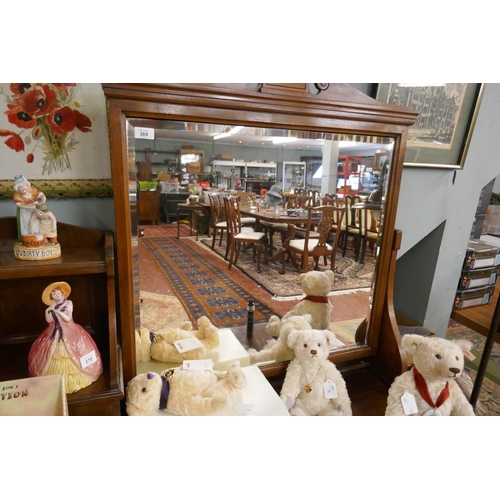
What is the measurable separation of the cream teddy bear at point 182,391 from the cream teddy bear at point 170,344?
0.08 meters

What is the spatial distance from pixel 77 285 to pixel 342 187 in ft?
3.09

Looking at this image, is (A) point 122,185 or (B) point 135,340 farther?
(B) point 135,340

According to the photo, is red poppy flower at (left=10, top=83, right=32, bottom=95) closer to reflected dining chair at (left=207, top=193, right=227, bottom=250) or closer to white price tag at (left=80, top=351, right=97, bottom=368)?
reflected dining chair at (left=207, top=193, right=227, bottom=250)

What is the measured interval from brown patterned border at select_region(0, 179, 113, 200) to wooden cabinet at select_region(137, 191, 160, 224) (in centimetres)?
15

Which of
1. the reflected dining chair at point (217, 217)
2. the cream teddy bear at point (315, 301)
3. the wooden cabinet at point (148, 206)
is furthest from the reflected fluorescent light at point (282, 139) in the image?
the cream teddy bear at point (315, 301)

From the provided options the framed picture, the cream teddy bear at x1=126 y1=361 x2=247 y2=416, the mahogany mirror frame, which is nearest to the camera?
the mahogany mirror frame

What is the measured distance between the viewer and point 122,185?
0.79 metres

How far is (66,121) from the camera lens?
3.05ft

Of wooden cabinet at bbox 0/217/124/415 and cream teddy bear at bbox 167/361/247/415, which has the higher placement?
wooden cabinet at bbox 0/217/124/415

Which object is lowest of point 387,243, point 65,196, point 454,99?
point 387,243

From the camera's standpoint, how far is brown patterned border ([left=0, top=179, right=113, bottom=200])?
35.9 inches

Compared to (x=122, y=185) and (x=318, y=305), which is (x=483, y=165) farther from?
(x=122, y=185)

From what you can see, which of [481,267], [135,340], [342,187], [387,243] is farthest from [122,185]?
[481,267]

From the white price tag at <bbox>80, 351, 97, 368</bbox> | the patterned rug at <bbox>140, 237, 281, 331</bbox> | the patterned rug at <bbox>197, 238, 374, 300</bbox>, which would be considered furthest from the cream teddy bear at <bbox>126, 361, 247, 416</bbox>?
the patterned rug at <bbox>197, 238, 374, 300</bbox>
